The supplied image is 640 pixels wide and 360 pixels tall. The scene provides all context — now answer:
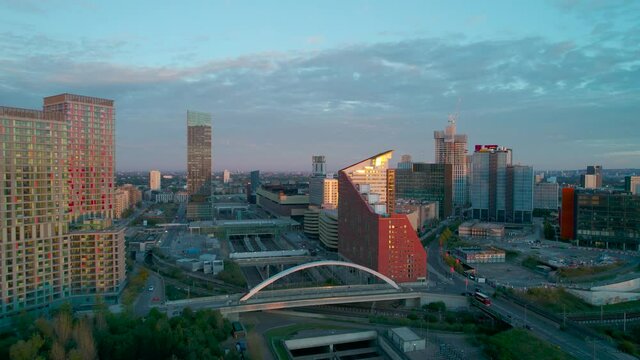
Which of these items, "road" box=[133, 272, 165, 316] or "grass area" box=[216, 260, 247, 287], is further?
"grass area" box=[216, 260, 247, 287]

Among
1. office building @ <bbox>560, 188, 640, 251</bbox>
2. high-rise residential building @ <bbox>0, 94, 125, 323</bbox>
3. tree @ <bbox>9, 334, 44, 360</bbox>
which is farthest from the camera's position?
office building @ <bbox>560, 188, 640, 251</bbox>

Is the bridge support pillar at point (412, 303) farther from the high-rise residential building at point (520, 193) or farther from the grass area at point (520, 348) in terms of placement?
the high-rise residential building at point (520, 193)

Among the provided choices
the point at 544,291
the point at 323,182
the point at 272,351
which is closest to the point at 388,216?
the point at 544,291

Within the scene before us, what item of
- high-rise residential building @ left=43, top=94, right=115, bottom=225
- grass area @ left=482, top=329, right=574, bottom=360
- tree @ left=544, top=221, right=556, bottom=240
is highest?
high-rise residential building @ left=43, top=94, right=115, bottom=225

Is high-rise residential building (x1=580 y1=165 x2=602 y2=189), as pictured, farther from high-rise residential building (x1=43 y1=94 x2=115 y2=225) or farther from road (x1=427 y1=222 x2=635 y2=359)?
high-rise residential building (x1=43 y1=94 x2=115 y2=225)

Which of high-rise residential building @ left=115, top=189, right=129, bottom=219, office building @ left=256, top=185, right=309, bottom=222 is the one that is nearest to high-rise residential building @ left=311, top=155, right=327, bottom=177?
office building @ left=256, top=185, right=309, bottom=222

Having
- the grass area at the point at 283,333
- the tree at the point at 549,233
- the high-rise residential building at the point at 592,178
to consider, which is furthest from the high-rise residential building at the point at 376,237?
the high-rise residential building at the point at 592,178
